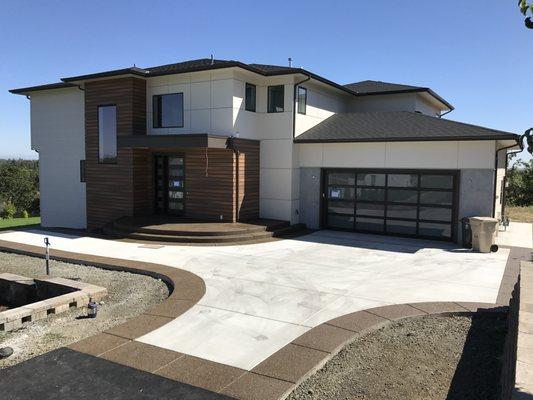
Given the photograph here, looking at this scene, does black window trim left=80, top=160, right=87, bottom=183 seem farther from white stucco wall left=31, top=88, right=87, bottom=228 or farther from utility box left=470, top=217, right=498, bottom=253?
utility box left=470, top=217, right=498, bottom=253

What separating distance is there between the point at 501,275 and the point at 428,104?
1475 centimetres

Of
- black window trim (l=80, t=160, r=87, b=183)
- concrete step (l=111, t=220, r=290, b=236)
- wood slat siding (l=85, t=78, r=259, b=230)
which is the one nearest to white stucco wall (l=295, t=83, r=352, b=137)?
wood slat siding (l=85, t=78, r=259, b=230)

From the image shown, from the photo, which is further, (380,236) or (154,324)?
(380,236)

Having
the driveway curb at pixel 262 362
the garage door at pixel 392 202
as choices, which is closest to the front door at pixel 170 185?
the garage door at pixel 392 202

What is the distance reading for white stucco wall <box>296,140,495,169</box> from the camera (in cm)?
1353

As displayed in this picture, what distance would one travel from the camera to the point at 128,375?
5184 millimetres

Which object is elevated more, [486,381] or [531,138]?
[531,138]

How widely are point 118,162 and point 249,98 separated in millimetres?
5505

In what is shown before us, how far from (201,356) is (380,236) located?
423 inches

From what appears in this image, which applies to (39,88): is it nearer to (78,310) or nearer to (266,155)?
(266,155)

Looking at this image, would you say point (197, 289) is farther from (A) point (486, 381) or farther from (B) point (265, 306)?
(A) point (486, 381)

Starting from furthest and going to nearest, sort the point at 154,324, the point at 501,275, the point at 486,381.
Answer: the point at 501,275 → the point at 154,324 → the point at 486,381

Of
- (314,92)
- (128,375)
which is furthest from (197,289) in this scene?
(314,92)

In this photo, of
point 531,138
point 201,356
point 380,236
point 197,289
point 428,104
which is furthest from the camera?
point 428,104
